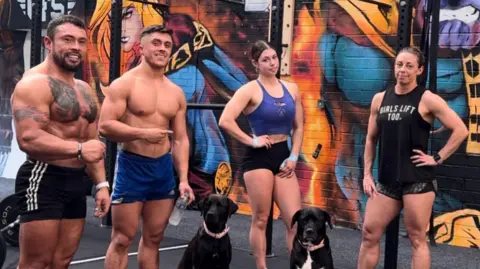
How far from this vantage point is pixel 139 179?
4.08m

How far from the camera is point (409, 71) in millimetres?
4195

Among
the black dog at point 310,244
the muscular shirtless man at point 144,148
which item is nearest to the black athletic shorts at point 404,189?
the black dog at point 310,244

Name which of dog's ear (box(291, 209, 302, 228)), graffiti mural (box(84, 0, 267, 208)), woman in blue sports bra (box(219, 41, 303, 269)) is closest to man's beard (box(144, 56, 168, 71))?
woman in blue sports bra (box(219, 41, 303, 269))

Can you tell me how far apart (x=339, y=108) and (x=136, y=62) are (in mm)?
3107

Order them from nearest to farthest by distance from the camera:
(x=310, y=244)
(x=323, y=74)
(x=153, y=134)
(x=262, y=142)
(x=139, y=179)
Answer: (x=153, y=134), (x=139, y=179), (x=310, y=244), (x=262, y=142), (x=323, y=74)

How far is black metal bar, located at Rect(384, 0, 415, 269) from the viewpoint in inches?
198

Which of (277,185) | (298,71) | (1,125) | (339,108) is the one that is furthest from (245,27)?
(1,125)

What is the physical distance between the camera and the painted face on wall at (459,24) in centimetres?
623

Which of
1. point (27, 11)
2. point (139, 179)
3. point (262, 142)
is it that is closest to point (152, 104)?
point (139, 179)

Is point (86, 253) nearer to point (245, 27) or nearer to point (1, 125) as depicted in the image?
point (245, 27)

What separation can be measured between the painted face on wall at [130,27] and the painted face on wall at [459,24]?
Result: 13.5 ft

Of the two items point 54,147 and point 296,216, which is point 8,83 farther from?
point 54,147

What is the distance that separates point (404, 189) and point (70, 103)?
2201mm

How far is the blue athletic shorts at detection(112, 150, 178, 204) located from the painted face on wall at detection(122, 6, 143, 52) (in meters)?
4.93
